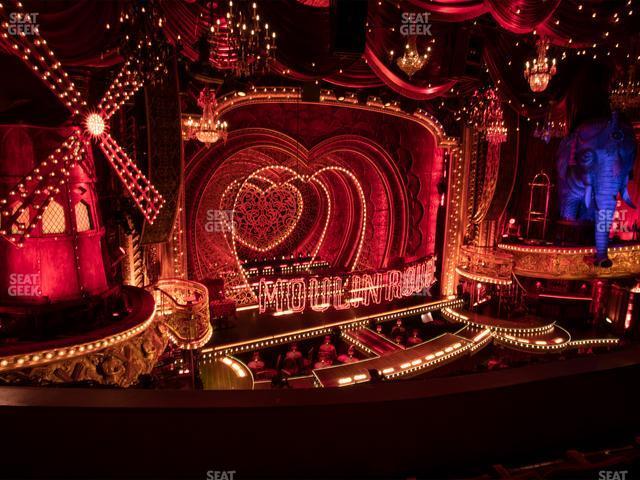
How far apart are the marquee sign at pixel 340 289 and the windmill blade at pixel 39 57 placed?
4755 millimetres

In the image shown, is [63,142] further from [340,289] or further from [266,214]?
[266,214]

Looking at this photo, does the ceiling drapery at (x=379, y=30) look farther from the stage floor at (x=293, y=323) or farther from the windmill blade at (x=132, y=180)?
the stage floor at (x=293, y=323)

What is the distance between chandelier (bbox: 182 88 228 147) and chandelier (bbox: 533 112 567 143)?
7472 millimetres

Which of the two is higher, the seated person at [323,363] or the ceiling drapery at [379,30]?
the ceiling drapery at [379,30]

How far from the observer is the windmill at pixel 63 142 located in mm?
4441

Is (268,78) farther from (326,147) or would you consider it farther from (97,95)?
(97,95)

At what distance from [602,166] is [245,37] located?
372 inches

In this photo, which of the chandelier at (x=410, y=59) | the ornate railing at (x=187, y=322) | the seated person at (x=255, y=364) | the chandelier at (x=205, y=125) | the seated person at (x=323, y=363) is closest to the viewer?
the chandelier at (x=410, y=59)

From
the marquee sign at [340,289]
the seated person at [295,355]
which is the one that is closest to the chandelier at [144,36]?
the marquee sign at [340,289]

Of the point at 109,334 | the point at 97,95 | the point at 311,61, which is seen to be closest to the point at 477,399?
the point at 109,334

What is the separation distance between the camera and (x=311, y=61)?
6.18 m

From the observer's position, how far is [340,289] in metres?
9.42

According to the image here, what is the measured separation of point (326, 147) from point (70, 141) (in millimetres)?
6445

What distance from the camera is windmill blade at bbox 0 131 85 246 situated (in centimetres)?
450
